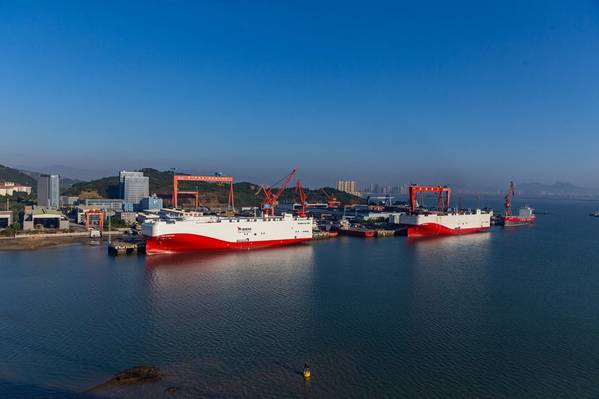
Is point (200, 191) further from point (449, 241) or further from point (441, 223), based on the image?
point (449, 241)

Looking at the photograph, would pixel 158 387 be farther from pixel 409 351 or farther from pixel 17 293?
pixel 17 293

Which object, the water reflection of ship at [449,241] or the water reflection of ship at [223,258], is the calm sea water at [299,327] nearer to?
the water reflection of ship at [223,258]

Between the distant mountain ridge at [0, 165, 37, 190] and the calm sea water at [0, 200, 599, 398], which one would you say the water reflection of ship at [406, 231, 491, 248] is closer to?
the calm sea water at [0, 200, 599, 398]

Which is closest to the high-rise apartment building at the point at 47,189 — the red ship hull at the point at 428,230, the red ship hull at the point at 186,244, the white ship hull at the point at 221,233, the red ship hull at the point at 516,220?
the red ship hull at the point at 186,244

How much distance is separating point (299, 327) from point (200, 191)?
1615 inches

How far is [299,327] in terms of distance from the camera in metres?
8.05

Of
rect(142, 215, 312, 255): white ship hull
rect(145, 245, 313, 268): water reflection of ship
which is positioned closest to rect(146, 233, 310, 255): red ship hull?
rect(142, 215, 312, 255): white ship hull

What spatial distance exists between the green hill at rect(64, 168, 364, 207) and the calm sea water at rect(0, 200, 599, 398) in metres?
30.0

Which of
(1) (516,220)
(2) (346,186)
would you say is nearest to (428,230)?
(1) (516,220)

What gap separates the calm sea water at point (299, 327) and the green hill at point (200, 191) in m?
30.0

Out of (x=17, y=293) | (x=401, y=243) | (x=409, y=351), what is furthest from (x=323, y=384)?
(x=401, y=243)

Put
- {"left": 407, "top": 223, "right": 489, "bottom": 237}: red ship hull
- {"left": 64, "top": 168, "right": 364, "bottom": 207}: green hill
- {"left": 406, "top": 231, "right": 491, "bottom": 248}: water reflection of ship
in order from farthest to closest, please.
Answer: {"left": 64, "top": 168, "right": 364, "bottom": 207}: green hill < {"left": 407, "top": 223, "right": 489, "bottom": 237}: red ship hull < {"left": 406, "top": 231, "right": 491, "bottom": 248}: water reflection of ship

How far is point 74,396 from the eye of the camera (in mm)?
5445

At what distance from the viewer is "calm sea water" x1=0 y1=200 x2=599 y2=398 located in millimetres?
6027
